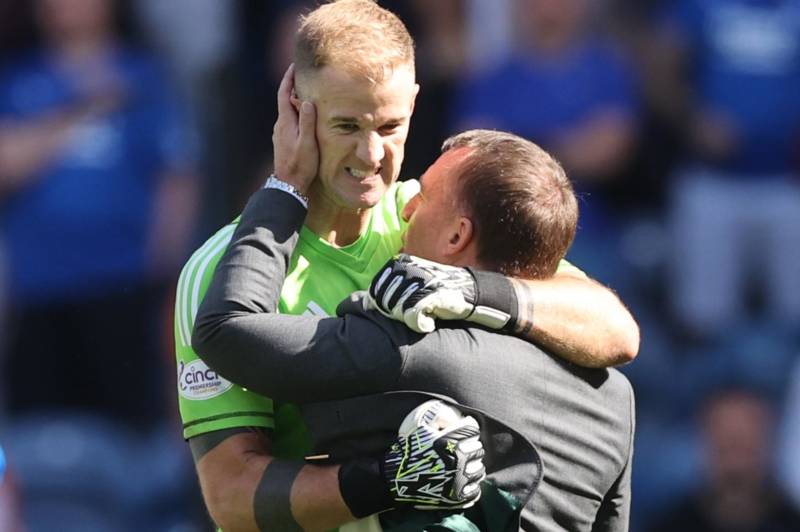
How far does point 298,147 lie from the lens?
136 inches

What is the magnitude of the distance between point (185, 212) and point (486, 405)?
15.6 ft

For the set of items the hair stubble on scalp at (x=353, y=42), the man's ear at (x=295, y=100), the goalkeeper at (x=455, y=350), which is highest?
the hair stubble on scalp at (x=353, y=42)

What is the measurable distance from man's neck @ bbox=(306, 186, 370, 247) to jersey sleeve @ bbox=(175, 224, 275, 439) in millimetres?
210

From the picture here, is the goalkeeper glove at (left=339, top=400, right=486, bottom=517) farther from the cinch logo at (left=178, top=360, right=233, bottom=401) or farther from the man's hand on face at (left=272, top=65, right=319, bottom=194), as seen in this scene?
the man's hand on face at (left=272, top=65, right=319, bottom=194)

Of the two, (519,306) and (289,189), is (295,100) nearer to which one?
(289,189)

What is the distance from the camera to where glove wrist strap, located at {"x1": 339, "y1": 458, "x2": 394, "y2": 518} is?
3.16m

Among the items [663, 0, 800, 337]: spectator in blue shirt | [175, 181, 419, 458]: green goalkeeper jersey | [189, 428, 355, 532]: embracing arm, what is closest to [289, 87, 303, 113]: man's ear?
[175, 181, 419, 458]: green goalkeeper jersey

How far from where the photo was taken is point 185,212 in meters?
7.78

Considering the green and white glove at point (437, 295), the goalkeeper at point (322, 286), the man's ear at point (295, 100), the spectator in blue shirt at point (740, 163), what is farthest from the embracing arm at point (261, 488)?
the spectator in blue shirt at point (740, 163)

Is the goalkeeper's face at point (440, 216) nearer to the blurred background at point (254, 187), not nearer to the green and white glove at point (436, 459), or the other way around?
the green and white glove at point (436, 459)

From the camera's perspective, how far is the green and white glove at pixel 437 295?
3129mm

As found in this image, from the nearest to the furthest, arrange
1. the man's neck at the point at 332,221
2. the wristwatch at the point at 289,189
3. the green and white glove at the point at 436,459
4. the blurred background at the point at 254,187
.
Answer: the green and white glove at the point at 436,459 → the wristwatch at the point at 289,189 → the man's neck at the point at 332,221 → the blurred background at the point at 254,187

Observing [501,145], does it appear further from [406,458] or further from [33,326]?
[33,326]

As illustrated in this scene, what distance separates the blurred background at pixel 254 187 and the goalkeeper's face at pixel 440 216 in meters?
3.92
